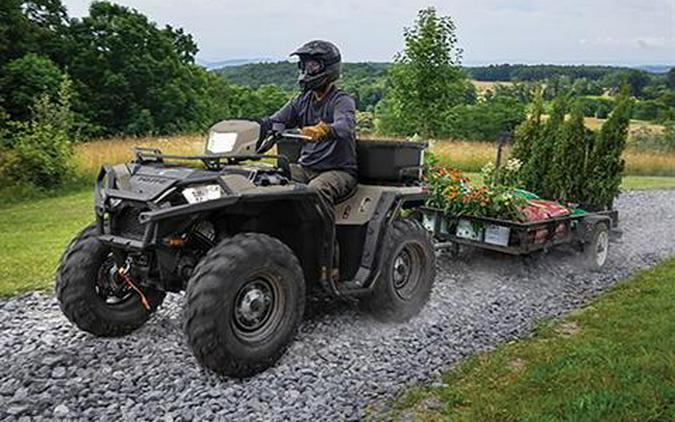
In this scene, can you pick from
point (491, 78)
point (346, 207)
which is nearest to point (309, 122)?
point (346, 207)

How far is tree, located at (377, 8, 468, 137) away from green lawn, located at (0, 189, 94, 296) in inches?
620

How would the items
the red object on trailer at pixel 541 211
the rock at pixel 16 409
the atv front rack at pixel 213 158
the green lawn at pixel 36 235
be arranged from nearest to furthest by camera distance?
the rock at pixel 16 409 < the atv front rack at pixel 213 158 < the green lawn at pixel 36 235 < the red object on trailer at pixel 541 211

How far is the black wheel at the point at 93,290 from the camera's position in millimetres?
4871

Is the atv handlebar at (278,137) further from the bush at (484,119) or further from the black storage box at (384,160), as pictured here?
the bush at (484,119)

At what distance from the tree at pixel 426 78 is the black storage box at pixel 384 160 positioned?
2109 centimetres

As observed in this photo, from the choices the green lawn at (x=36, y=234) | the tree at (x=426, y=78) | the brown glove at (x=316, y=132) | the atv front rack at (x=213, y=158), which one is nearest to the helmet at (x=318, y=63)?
the brown glove at (x=316, y=132)

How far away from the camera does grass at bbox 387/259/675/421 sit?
4.15m

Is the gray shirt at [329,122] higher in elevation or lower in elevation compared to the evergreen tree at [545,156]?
higher

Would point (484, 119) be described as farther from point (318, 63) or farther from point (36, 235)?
point (318, 63)

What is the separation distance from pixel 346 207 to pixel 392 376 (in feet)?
4.78

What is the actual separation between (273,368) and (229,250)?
3.11 ft

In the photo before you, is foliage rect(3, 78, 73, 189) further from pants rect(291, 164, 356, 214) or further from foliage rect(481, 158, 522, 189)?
pants rect(291, 164, 356, 214)

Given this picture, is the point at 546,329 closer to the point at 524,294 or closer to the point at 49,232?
the point at 524,294

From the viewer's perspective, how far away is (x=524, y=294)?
7.09 meters
